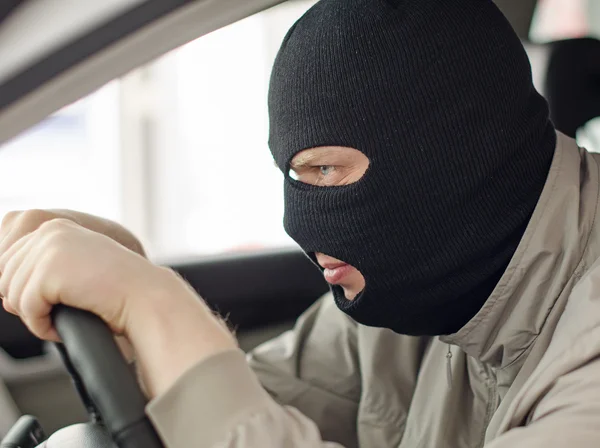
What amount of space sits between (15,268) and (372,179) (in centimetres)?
50

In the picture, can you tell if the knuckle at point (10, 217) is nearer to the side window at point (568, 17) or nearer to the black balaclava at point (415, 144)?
the black balaclava at point (415, 144)

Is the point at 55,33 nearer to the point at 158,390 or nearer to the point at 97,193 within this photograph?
the point at 158,390

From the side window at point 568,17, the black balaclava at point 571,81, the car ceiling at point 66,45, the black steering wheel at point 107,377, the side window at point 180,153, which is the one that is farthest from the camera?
the side window at point 180,153

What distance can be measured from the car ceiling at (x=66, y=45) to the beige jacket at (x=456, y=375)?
0.39 meters

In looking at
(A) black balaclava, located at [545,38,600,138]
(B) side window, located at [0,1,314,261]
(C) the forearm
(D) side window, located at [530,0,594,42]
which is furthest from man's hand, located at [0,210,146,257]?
(B) side window, located at [0,1,314,261]

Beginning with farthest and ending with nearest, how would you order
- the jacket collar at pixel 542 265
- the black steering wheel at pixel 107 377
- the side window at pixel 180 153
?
the side window at pixel 180 153 → the jacket collar at pixel 542 265 → the black steering wheel at pixel 107 377

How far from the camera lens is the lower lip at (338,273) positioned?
1143 mm

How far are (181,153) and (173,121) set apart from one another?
19cm

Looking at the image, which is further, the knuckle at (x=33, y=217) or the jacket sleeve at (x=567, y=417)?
the knuckle at (x=33, y=217)

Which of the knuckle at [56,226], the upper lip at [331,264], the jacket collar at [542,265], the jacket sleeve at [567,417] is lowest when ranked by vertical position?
the jacket sleeve at [567,417]

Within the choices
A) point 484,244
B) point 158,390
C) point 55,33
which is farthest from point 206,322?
point 484,244

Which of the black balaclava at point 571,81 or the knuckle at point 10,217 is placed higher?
the knuckle at point 10,217

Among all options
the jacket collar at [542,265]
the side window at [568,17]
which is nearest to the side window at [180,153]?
the side window at [568,17]

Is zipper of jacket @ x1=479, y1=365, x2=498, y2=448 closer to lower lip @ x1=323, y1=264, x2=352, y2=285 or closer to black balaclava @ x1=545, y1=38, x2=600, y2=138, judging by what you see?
lower lip @ x1=323, y1=264, x2=352, y2=285
